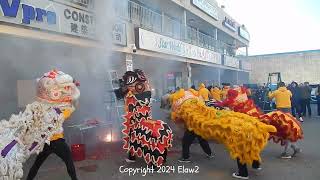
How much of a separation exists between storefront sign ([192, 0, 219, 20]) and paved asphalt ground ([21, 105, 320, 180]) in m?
11.7

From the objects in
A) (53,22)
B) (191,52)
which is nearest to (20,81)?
(53,22)

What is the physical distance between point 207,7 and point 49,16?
13953mm

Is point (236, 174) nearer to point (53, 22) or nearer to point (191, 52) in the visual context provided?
point (53, 22)

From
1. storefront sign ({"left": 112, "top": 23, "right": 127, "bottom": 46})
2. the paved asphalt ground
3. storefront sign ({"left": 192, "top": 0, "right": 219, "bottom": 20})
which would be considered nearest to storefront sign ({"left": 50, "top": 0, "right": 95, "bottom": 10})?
storefront sign ({"left": 112, "top": 23, "right": 127, "bottom": 46})

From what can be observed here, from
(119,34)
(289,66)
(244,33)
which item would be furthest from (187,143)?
(289,66)

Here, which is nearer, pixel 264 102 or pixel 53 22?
pixel 53 22

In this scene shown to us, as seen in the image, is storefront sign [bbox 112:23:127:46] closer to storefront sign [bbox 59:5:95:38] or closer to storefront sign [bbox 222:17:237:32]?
storefront sign [bbox 59:5:95:38]

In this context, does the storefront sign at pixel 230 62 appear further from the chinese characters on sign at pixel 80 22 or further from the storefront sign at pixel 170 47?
the chinese characters on sign at pixel 80 22

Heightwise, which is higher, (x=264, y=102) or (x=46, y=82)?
(x=46, y=82)

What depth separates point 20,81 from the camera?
8742mm

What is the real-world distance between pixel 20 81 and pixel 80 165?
376cm

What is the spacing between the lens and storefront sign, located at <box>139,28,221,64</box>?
1139 cm

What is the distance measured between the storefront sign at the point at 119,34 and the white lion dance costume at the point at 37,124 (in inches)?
197

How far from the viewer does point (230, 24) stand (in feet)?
85.4
